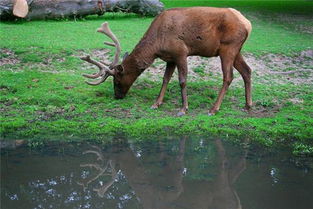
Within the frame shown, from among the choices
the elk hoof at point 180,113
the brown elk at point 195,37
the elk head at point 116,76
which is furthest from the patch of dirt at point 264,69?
the elk hoof at point 180,113

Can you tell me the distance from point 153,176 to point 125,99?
3.37 m

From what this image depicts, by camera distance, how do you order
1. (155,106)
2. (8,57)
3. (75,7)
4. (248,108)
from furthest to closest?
(75,7) < (8,57) < (248,108) < (155,106)

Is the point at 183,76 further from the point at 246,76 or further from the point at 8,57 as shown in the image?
the point at 8,57

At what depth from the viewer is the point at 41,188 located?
5.85 m

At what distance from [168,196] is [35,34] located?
8.52 meters

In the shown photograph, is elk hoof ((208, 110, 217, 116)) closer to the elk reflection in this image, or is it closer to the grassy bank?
the grassy bank

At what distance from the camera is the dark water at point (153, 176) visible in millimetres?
5576

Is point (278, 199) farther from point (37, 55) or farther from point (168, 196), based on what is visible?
point (37, 55)

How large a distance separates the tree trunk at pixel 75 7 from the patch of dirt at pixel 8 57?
3604 millimetres

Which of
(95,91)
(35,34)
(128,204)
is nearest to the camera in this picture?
(128,204)

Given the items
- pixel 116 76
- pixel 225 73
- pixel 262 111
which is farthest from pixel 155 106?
pixel 262 111

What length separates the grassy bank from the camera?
26.4 feet

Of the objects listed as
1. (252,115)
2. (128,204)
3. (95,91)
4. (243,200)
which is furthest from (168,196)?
(95,91)

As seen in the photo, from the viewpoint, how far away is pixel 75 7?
15836 millimetres
